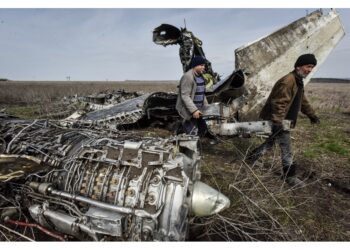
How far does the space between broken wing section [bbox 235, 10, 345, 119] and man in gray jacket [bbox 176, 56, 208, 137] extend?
2275 mm

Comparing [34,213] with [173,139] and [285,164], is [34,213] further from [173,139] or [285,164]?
[285,164]

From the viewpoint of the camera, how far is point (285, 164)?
5.10m

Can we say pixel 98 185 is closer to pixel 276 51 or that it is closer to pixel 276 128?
pixel 276 128

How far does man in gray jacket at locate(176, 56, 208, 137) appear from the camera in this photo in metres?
5.50

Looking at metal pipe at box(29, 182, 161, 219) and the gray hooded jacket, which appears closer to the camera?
metal pipe at box(29, 182, 161, 219)

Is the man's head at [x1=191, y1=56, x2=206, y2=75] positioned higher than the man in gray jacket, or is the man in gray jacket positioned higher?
the man's head at [x1=191, y1=56, x2=206, y2=75]

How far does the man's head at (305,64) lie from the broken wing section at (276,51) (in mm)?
2750

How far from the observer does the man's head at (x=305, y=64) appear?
4738mm

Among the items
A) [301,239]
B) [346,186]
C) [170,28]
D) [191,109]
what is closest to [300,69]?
[191,109]

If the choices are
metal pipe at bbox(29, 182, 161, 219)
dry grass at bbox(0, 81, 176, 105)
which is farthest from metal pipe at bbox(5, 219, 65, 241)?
dry grass at bbox(0, 81, 176, 105)

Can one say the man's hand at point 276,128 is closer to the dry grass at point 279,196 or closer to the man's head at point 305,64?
the dry grass at point 279,196

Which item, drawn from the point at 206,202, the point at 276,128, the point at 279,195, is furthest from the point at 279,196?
the point at 206,202

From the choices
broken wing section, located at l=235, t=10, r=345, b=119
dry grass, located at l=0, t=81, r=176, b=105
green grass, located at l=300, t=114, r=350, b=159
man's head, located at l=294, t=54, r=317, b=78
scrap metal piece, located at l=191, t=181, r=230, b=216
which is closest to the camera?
scrap metal piece, located at l=191, t=181, r=230, b=216

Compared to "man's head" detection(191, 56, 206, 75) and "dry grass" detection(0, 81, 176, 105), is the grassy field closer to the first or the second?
"man's head" detection(191, 56, 206, 75)
